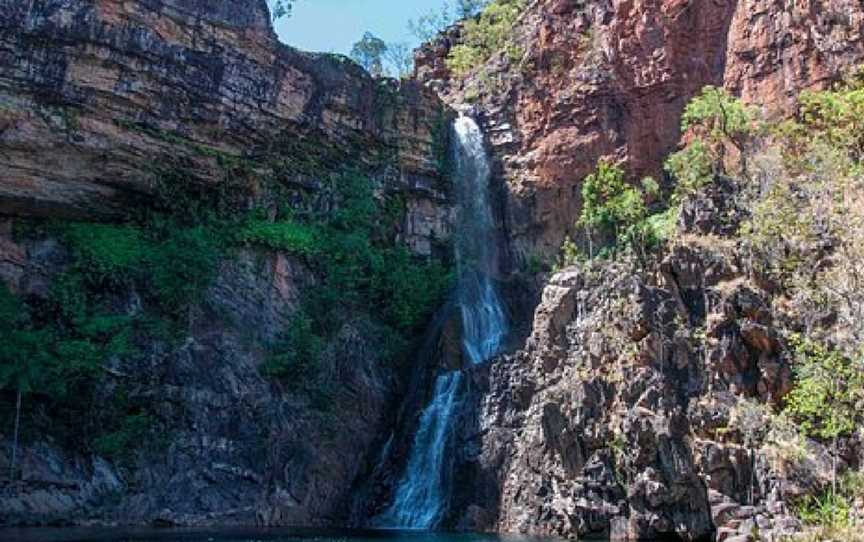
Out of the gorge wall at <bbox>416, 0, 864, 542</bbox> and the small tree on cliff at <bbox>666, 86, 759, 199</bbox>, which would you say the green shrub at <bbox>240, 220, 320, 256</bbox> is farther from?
the small tree on cliff at <bbox>666, 86, 759, 199</bbox>

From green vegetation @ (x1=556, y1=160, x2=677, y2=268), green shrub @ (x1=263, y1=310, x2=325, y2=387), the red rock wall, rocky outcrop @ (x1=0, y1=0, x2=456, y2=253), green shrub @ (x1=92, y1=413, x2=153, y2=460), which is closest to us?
green shrub @ (x1=92, y1=413, x2=153, y2=460)

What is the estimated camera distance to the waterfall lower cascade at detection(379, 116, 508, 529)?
31.2 m

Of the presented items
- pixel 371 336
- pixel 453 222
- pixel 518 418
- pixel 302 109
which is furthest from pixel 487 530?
pixel 302 109

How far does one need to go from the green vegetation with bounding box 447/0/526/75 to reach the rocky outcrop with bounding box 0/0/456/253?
772cm

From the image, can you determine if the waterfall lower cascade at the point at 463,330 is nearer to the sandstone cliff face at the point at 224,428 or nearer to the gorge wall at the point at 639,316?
the gorge wall at the point at 639,316

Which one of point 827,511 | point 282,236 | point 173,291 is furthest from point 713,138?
point 173,291

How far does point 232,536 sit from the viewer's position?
25.4 m

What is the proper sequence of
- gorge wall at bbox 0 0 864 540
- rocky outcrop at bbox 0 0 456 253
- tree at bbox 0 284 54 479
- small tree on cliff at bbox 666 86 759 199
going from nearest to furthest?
gorge wall at bbox 0 0 864 540 → tree at bbox 0 284 54 479 → rocky outcrop at bbox 0 0 456 253 → small tree on cliff at bbox 666 86 759 199

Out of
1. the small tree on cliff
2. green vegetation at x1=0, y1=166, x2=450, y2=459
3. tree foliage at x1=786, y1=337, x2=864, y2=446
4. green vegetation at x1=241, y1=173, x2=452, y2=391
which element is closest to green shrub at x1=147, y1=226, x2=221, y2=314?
green vegetation at x1=0, y1=166, x2=450, y2=459

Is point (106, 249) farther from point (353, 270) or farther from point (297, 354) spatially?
point (353, 270)

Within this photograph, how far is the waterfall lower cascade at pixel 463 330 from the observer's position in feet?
102

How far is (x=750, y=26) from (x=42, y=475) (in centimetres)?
3208

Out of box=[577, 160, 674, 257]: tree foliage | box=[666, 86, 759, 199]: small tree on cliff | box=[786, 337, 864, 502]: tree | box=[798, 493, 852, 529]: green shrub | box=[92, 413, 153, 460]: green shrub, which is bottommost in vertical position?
box=[798, 493, 852, 529]: green shrub

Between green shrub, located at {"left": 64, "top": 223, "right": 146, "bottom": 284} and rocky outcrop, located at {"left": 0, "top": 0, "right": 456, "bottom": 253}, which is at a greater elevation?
rocky outcrop, located at {"left": 0, "top": 0, "right": 456, "bottom": 253}
